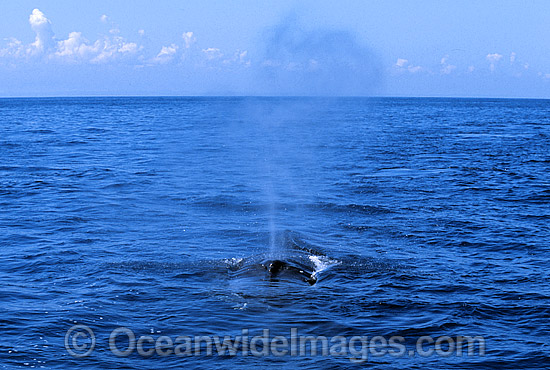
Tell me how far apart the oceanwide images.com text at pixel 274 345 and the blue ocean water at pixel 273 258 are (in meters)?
0.11

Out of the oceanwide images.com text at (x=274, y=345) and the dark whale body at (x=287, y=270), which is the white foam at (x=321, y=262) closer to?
the dark whale body at (x=287, y=270)

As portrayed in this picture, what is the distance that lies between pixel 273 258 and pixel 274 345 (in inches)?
191

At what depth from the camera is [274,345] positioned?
11.3m

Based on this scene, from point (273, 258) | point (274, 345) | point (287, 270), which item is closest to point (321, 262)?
point (273, 258)

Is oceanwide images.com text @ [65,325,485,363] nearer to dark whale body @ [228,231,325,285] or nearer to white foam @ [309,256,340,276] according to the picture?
dark whale body @ [228,231,325,285]

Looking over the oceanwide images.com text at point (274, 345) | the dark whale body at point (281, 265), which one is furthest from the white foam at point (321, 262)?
the oceanwide images.com text at point (274, 345)

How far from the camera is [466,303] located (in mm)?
13688

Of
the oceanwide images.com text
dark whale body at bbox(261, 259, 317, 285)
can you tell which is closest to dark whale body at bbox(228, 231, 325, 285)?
dark whale body at bbox(261, 259, 317, 285)

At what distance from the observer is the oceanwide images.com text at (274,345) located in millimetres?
11070

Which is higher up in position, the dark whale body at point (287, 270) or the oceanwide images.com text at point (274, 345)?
the dark whale body at point (287, 270)

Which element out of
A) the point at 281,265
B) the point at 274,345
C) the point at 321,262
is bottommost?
Result: the point at 274,345

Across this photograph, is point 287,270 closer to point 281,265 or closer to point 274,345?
point 281,265

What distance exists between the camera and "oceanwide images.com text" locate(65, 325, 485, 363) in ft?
36.3

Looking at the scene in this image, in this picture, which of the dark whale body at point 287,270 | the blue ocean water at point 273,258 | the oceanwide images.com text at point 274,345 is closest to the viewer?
the oceanwide images.com text at point 274,345
